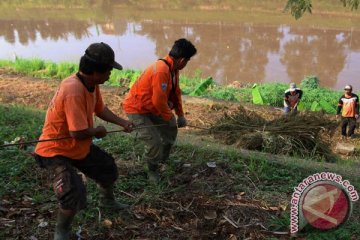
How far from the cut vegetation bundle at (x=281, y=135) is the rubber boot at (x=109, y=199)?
321 centimetres

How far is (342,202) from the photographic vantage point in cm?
316

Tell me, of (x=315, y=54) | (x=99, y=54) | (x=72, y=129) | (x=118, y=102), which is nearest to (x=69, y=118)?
(x=72, y=129)

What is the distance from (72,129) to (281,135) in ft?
14.1

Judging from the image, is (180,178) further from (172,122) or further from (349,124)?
(349,124)

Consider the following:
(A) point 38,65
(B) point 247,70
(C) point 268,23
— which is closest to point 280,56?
(B) point 247,70

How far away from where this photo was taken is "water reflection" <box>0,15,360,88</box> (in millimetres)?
16266

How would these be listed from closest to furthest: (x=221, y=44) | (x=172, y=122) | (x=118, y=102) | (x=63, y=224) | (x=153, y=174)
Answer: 1. (x=63, y=224)
2. (x=153, y=174)
3. (x=172, y=122)
4. (x=118, y=102)
5. (x=221, y=44)

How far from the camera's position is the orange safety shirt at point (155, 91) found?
13.8 feet

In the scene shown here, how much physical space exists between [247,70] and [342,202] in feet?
44.3

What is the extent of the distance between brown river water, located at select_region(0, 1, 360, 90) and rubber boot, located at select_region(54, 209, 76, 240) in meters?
11.8

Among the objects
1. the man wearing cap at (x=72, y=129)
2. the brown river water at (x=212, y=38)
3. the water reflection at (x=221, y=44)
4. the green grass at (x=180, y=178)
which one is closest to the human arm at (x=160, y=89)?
the green grass at (x=180, y=178)

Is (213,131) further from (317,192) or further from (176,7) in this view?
(176,7)

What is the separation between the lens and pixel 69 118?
9.86 feet

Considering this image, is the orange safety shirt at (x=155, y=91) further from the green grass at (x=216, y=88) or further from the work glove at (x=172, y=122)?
the green grass at (x=216, y=88)
